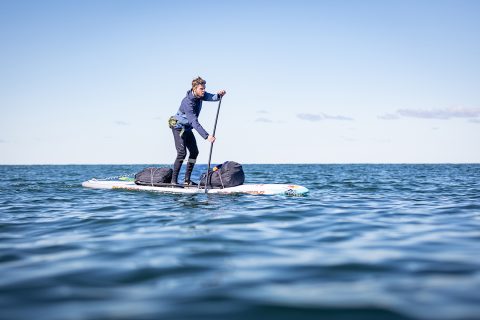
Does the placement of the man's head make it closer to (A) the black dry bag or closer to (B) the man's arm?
(B) the man's arm

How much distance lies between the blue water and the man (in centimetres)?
369

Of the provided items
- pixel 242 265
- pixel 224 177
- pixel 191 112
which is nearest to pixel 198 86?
pixel 191 112

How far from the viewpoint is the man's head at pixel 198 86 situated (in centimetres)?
1049

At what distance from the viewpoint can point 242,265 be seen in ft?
12.3

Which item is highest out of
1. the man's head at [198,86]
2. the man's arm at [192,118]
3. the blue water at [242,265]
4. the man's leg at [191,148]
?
the man's head at [198,86]

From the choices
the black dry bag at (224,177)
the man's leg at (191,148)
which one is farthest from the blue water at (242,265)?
the man's leg at (191,148)

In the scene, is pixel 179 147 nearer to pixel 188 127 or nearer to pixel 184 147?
pixel 184 147

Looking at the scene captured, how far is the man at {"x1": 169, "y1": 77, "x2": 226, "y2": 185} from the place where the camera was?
412 inches

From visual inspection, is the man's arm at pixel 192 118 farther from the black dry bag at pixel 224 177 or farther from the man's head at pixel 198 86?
the black dry bag at pixel 224 177

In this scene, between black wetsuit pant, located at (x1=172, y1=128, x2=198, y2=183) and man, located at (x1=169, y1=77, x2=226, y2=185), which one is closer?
man, located at (x1=169, y1=77, x2=226, y2=185)

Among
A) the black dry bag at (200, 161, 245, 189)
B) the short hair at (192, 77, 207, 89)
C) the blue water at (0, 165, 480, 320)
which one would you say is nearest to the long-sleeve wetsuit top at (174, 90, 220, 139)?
the short hair at (192, 77, 207, 89)

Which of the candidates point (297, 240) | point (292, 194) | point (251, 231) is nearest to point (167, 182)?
point (292, 194)

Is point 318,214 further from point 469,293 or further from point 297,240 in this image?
point 469,293

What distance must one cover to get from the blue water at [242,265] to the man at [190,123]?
12.1 feet
